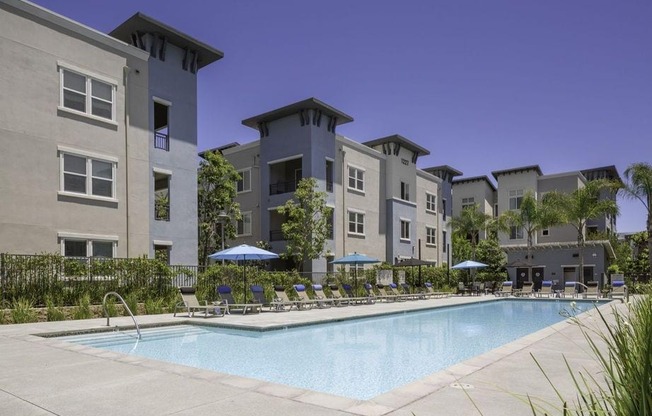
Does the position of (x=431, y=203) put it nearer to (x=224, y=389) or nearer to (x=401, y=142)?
(x=401, y=142)

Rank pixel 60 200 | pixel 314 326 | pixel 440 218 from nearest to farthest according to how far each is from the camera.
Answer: pixel 314 326 → pixel 60 200 → pixel 440 218

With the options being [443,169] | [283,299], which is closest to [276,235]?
[283,299]

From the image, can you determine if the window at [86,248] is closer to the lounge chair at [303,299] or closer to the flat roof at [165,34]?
the lounge chair at [303,299]

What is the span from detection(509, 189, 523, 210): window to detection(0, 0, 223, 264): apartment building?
1376 inches

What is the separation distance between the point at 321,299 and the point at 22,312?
11.2 meters

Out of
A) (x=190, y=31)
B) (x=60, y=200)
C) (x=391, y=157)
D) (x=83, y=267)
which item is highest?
(x=190, y=31)

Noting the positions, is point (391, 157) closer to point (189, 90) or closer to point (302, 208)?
point (302, 208)

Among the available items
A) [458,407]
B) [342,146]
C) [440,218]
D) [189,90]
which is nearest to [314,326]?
[458,407]

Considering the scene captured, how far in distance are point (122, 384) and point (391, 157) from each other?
104 ft

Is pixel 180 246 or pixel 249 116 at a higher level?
Result: pixel 249 116

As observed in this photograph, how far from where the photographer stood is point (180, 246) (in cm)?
2269

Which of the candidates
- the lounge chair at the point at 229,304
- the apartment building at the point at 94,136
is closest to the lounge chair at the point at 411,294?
the lounge chair at the point at 229,304

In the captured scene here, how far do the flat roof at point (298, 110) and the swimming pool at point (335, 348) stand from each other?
50.9ft

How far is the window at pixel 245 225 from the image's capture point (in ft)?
109
